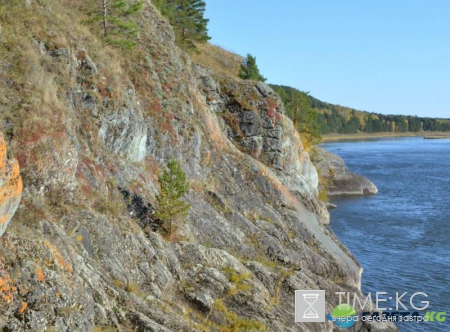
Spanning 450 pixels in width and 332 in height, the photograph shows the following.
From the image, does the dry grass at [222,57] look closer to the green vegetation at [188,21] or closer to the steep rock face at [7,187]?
the green vegetation at [188,21]

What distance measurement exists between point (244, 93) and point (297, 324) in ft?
78.7

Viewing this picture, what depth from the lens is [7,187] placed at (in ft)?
35.1

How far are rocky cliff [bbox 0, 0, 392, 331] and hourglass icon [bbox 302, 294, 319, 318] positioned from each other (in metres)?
0.60

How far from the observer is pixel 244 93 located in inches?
1483

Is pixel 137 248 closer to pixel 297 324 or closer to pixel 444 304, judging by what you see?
pixel 297 324

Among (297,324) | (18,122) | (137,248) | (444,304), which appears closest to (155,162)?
(137,248)

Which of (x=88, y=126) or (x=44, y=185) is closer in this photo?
(x=44, y=185)

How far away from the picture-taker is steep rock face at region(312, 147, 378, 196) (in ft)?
215

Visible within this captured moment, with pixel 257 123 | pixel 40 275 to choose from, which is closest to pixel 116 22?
pixel 257 123

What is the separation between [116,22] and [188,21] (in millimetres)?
26149

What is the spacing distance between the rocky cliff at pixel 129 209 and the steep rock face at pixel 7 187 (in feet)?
0.36

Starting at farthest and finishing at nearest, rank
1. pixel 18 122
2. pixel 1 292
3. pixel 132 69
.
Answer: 1. pixel 132 69
2. pixel 18 122
3. pixel 1 292

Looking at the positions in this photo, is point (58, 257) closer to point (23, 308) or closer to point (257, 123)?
point (23, 308)

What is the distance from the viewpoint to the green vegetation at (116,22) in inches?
1013
